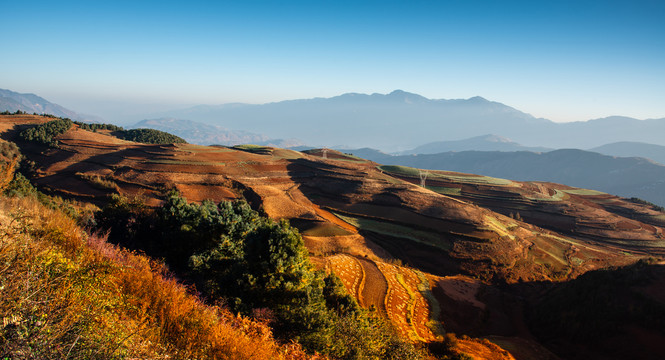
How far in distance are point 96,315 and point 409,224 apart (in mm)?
38446

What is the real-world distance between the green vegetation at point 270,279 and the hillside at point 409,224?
548 centimetres

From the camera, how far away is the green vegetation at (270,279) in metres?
12.2

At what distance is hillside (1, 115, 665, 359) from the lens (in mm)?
24172

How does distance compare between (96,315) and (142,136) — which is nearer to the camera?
(96,315)

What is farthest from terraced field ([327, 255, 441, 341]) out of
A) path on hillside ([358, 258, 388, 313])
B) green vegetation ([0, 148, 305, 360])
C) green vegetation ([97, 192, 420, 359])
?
Answer: green vegetation ([0, 148, 305, 360])

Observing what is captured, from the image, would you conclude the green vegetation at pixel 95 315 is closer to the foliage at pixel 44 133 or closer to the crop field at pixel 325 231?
the crop field at pixel 325 231

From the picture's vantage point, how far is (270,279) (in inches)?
530

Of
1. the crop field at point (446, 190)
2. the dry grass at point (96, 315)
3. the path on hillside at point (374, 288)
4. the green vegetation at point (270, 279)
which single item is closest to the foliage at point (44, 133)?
the green vegetation at point (270, 279)

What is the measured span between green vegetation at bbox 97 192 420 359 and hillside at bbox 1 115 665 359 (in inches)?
216

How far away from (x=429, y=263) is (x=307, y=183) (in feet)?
95.9

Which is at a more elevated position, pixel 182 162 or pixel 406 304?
pixel 182 162

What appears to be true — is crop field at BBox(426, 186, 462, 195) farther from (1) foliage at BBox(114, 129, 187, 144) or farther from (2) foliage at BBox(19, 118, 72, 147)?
(2) foliage at BBox(19, 118, 72, 147)

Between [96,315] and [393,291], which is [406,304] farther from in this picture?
[96,315]

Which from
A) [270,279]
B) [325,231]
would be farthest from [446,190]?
[270,279]
